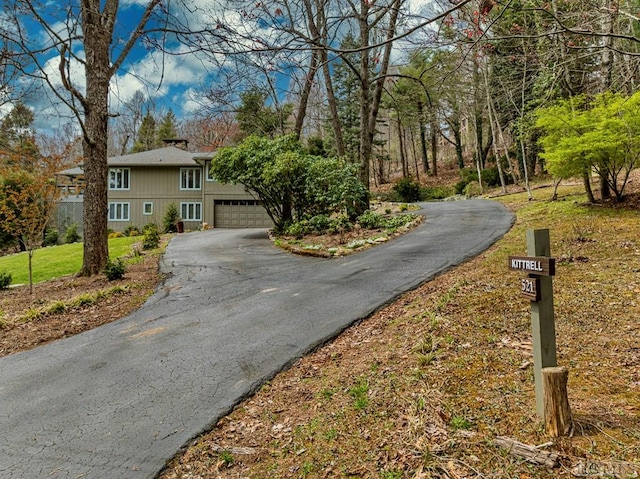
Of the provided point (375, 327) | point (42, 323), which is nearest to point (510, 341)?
point (375, 327)

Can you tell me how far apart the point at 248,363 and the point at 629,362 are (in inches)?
135

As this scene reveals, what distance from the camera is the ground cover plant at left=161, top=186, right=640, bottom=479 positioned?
223 cm

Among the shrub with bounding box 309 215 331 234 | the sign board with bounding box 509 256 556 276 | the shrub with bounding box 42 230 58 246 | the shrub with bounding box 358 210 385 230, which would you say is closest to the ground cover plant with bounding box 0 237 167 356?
the shrub with bounding box 309 215 331 234

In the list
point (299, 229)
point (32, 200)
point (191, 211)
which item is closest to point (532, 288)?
point (32, 200)

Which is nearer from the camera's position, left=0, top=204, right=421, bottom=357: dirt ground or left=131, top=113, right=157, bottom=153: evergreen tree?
Answer: left=0, top=204, right=421, bottom=357: dirt ground

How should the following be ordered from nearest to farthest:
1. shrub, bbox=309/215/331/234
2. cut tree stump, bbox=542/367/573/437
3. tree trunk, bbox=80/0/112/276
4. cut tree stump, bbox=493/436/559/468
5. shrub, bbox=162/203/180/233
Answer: cut tree stump, bbox=493/436/559/468, cut tree stump, bbox=542/367/573/437, tree trunk, bbox=80/0/112/276, shrub, bbox=309/215/331/234, shrub, bbox=162/203/180/233

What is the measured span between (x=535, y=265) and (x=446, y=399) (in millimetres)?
1191

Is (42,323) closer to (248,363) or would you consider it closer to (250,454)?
(248,363)

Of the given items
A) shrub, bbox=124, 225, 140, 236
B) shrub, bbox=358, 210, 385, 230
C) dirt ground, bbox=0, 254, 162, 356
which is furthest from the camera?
shrub, bbox=124, 225, 140, 236

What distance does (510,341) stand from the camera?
3.58 meters

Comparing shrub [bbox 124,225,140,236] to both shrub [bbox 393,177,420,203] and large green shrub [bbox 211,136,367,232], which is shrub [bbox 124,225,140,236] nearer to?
large green shrub [bbox 211,136,367,232]

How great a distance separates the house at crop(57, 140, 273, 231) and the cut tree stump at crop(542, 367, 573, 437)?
22.3 metres

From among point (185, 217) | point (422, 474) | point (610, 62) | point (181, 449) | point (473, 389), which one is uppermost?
point (610, 62)

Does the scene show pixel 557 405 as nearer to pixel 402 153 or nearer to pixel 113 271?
pixel 113 271
